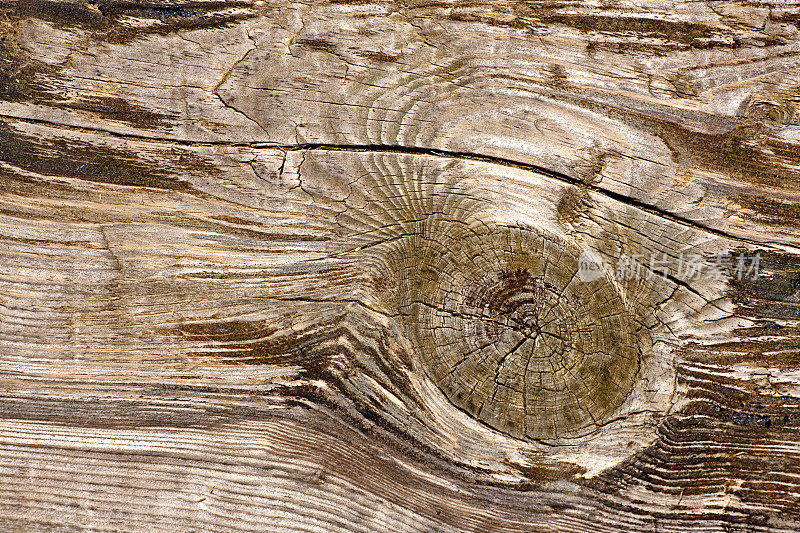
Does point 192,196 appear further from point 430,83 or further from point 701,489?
point 701,489

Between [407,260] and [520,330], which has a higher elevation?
[407,260]

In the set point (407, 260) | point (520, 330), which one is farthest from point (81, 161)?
point (520, 330)

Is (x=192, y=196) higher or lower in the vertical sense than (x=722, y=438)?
higher

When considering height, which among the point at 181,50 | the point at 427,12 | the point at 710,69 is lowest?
the point at 181,50

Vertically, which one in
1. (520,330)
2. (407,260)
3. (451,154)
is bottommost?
(520,330)

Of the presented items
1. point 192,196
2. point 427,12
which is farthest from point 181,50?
point 427,12

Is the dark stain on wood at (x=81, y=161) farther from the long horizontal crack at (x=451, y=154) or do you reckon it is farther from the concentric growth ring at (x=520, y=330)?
the concentric growth ring at (x=520, y=330)

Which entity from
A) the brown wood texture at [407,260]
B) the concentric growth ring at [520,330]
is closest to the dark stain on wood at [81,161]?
the brown wood texture at [407,260]

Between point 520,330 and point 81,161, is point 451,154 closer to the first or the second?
point 520,330
